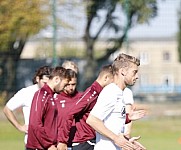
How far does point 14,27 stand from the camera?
21250 millimetres

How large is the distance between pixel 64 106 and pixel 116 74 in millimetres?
2169

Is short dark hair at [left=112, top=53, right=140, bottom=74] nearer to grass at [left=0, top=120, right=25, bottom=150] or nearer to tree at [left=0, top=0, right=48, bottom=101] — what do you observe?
grass at [left=0, top=120, right=25, bottom=150]

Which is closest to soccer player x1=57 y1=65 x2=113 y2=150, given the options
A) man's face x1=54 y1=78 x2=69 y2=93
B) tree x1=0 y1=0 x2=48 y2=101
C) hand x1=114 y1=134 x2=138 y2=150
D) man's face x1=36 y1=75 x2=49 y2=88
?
man's face x1=54 y1=78 x2=69 y2=93

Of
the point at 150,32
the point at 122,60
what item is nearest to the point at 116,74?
the point at 122,60

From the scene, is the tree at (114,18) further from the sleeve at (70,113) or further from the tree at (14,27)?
the sleeve at (70,113)

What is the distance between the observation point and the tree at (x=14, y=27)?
2083cm

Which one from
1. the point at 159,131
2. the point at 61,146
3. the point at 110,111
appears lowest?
the point at 159,131

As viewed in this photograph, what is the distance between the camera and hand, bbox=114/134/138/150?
7.18 m

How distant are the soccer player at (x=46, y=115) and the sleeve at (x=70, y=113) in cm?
27

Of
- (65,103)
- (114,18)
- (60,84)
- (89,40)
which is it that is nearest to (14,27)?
(89,40)

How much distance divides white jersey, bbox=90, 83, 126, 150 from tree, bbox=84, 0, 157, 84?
1356cm

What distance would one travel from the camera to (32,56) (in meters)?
21.9

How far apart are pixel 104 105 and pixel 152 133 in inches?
539

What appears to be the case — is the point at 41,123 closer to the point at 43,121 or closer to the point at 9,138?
the point at 43,121
